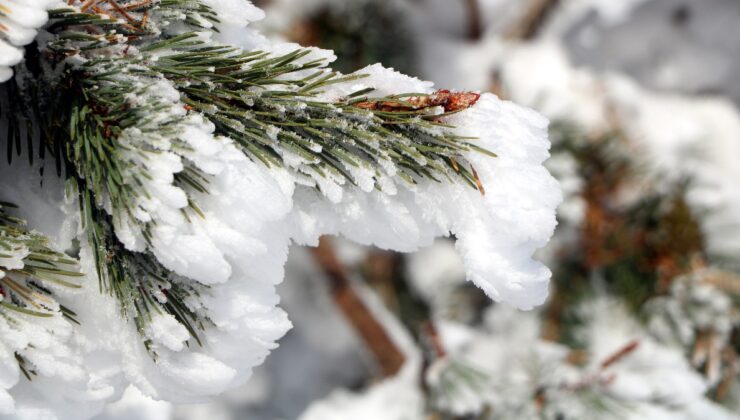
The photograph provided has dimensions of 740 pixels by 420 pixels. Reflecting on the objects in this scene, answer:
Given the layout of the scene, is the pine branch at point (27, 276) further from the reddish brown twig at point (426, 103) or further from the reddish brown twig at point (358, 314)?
the reddish brown twig at point (358, 314)

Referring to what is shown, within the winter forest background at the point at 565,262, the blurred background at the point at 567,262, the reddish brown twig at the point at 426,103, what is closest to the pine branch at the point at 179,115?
the reddish brown twig at the point at 426,103

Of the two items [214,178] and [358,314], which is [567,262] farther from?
[214,178]

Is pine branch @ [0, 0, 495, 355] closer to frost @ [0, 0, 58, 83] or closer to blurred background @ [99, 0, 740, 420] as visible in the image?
frost @ [0, 0, 58, 83]

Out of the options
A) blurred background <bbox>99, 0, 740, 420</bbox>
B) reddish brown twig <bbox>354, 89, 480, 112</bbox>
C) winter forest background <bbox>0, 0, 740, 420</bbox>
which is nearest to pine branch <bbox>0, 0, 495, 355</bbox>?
reddish brown twig <bbox>354, 89, 480, 112</bbox>

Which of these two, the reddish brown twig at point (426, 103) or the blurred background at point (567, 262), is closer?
the reddish brown twig at point (426, 103)

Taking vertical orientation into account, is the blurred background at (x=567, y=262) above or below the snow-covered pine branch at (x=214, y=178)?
below

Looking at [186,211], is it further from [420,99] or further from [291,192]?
[420,99]
